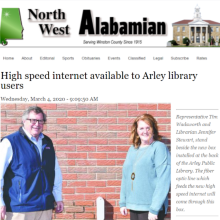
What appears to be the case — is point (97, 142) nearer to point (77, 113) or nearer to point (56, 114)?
point (77, 113)

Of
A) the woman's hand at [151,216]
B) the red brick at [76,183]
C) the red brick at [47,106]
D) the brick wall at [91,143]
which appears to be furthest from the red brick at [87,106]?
the woman's hand at [151,216]

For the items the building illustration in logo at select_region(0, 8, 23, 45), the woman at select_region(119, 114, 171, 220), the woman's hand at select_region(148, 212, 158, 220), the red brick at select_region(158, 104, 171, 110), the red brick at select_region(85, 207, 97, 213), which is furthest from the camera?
the red brick at select_region(85, 207, 97, 213)

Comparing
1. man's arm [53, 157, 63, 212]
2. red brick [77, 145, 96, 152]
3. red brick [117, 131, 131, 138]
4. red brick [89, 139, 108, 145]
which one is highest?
red brick [117, 131, 131, 138]

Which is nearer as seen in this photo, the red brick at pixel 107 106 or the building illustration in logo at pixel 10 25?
the building illustration in logo at pixel 10 25

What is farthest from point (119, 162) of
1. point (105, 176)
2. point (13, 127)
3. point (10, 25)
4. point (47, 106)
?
point (10, 25)

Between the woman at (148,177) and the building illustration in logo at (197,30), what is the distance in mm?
1216

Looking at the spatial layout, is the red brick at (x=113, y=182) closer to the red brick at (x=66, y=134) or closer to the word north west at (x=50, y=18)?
the red brick at (x=66, y=134)

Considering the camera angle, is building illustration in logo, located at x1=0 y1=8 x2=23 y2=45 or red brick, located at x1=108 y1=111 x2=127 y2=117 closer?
building illustration in logo, located at x1=0 y1=8 x2=23 y2=45

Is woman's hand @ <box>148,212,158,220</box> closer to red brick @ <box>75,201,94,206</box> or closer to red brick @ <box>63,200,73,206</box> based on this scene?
red brick @ <box>75,201,94,206</box>

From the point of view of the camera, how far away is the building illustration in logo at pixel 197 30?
5906 mm

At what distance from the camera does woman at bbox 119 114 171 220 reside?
18.7 ft

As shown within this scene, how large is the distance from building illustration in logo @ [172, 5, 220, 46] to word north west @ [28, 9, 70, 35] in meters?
1.48

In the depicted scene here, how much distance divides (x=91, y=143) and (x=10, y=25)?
76.8 inches

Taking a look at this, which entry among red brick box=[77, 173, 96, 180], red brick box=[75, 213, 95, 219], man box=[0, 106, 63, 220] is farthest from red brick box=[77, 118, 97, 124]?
red brick box=[75, 213, 95, 219]
